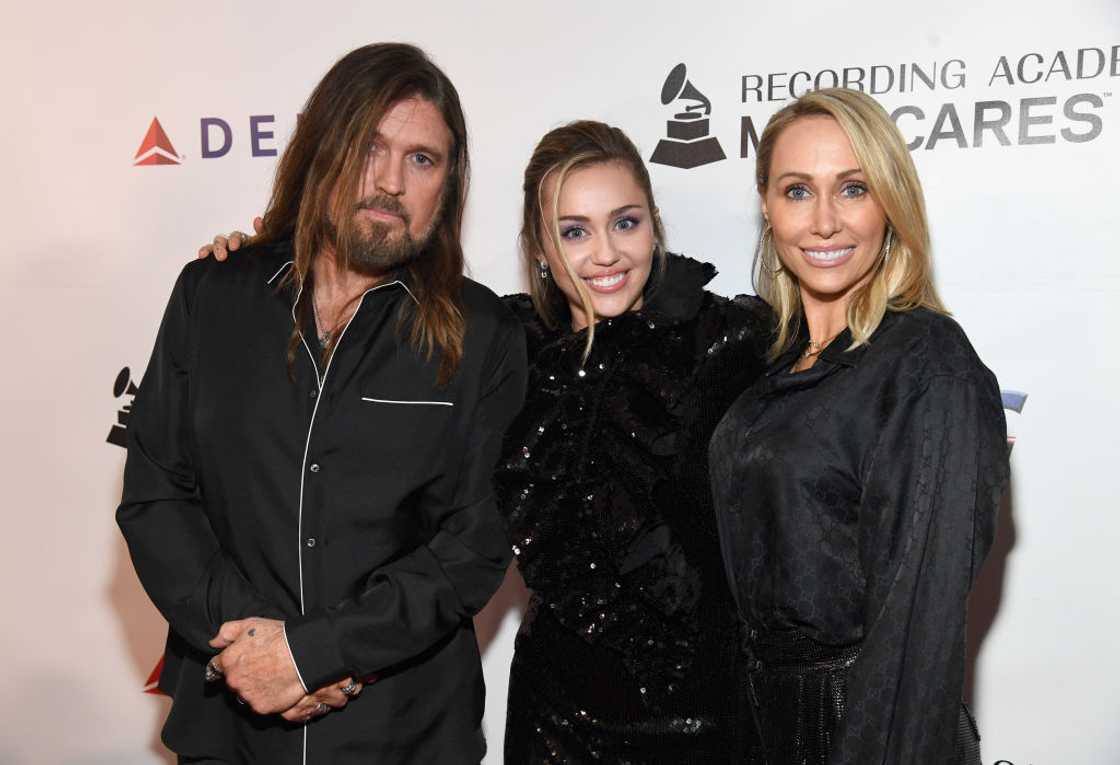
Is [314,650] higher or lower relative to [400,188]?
lower

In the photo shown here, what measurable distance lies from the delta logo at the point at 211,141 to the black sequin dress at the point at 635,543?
154 cm

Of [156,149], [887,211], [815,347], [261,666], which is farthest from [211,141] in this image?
[887,211]

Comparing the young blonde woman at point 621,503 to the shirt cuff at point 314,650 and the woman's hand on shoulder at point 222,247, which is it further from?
the woman's hand on shoulder at point 222,247

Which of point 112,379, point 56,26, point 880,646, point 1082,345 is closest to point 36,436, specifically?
point 112,379

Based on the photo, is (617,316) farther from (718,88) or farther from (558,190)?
(718,88)


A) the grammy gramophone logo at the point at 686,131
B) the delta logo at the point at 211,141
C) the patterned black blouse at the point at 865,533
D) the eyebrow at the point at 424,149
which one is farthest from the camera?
the delta logo at the point at 211,141

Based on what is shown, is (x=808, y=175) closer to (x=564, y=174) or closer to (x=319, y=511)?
(x=564, y=174)

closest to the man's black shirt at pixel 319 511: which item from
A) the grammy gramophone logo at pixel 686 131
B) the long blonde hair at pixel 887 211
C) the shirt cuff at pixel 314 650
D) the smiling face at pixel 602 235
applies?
the shirt cuff at pixel 314 650

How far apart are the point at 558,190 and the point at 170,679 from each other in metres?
1.43

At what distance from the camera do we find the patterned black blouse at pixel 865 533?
1702 millimetres

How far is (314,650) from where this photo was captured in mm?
2100

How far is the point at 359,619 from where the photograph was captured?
83.4 inches

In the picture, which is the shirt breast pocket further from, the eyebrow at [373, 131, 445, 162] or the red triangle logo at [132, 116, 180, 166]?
the red triangle logo at [132, 116, 180, 166]

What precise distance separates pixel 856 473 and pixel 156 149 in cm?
262
